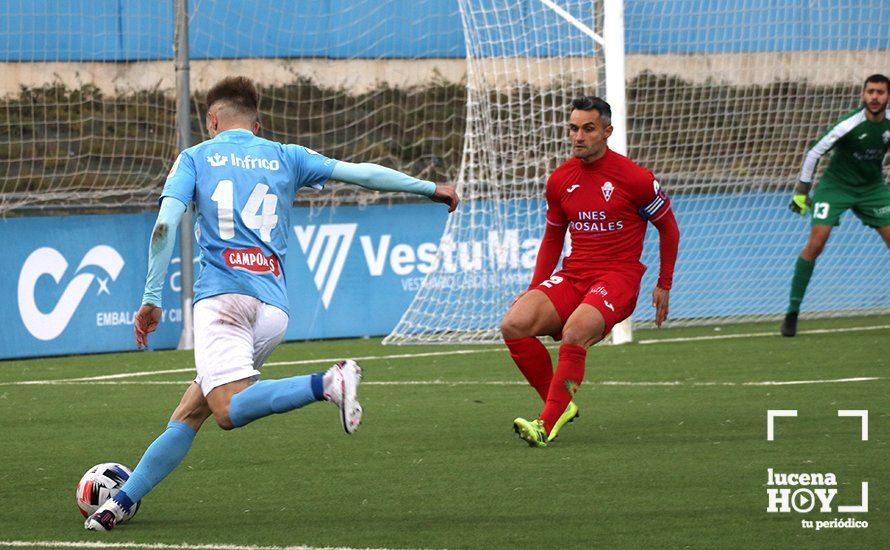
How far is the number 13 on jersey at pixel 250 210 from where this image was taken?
20.6ft

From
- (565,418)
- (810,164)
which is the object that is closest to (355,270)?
(810,164)

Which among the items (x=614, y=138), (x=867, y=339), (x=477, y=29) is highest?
(x=477, y=29)

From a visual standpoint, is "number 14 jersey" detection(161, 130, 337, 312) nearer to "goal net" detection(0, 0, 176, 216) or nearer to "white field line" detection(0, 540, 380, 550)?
"white field line" detection(0, 540, 380, 550)

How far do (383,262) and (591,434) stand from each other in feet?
23.5

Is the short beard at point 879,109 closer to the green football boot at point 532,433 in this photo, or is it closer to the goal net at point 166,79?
the goal net at point 166,79

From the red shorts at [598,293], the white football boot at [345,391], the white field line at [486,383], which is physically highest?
the white football boot at [345,391]

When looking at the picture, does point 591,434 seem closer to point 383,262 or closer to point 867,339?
point 867,339

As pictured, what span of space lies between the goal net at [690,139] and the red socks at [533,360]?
18.2 ft

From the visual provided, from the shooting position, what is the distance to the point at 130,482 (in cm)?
629

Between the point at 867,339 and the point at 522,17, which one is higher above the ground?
the point at 522,17

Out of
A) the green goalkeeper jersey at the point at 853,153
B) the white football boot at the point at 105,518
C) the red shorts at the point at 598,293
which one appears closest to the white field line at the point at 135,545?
the white football boot at the point at 105,518

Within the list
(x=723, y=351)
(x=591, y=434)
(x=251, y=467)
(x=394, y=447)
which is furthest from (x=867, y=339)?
(x=251, y=467)

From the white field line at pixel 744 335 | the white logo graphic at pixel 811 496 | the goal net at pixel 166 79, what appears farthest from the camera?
the goal net at pixel 166 79

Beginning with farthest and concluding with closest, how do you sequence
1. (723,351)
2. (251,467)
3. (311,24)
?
(311,24), (723,351), (251,467)
